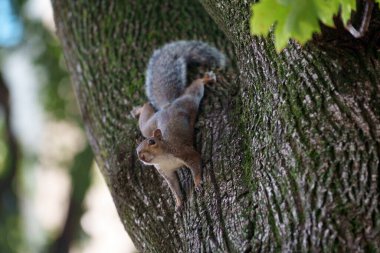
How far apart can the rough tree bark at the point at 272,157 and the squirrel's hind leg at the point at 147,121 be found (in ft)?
0.22

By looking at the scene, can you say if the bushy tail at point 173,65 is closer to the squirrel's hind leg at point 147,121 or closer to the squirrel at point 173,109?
the squirrel at point 173,109

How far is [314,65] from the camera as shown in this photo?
3529 mm

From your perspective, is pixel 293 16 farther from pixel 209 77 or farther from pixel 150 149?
pixel 209 77

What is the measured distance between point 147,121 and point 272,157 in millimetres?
1374

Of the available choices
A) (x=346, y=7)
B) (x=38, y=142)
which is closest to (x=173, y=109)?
(x=346, y=7)

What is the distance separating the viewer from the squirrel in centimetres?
412

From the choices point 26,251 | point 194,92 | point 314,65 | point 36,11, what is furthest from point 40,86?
point 314,65

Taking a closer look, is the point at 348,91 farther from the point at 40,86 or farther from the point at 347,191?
the point at 40,86

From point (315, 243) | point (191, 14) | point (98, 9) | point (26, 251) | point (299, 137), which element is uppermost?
point (98, 9)

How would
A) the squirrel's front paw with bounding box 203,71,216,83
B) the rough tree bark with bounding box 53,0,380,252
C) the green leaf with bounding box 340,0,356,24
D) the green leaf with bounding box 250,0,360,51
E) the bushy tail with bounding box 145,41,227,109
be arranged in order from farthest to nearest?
the bushy tail with bounding box 145,41,227,109, the squirrel's front paw with bounding box 203,71,216,83, the rough tree bark with bounding box 53,0,380,252, the green leaf with bounding box 340,0,356,24, the green leaf with bounding box 250,0,360,51

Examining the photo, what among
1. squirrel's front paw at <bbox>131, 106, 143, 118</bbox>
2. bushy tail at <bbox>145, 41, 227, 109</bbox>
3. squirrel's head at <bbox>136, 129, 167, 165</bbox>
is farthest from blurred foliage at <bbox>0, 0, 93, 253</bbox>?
squirrel's head at <bbox>136, 129, 167, 165</bbox>

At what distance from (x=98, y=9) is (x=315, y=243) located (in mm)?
3157

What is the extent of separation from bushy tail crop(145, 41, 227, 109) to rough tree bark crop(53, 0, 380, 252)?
21 cm

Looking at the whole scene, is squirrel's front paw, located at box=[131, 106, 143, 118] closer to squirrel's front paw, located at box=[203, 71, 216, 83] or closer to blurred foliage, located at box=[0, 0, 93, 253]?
squirrel's front paw, located at box=[203, 71, 216, 83]
